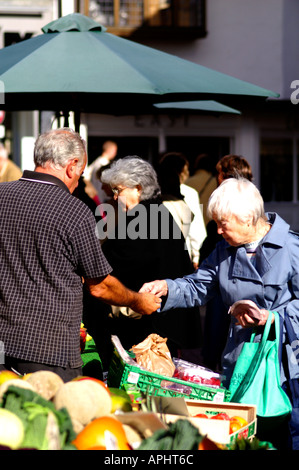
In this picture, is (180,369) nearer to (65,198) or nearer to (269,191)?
(65,198)

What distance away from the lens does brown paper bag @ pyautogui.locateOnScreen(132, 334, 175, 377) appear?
3586 mm

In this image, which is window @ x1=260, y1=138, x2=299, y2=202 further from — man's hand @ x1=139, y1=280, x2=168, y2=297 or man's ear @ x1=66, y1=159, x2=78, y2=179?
man's ear @ x1=66, y1=159, x2=78, y2=179

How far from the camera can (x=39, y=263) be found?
328 cm

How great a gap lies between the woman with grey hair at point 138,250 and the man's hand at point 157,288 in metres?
0.78

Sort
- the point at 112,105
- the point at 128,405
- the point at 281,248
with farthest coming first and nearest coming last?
1. the point at 112,105
2. the point at 281,248
3. the point at 128,405

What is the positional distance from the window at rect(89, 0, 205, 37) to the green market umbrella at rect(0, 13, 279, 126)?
350 inches

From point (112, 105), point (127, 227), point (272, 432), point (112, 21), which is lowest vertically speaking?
point (272, 432)

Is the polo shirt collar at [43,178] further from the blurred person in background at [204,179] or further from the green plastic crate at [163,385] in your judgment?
the blurred person in background at [204,179]

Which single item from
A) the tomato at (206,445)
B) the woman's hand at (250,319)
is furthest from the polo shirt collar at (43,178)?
the tomato at (206,445)

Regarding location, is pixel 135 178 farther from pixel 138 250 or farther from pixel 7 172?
pixel 7 172

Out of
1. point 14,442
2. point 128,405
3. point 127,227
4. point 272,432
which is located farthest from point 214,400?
point 127,227

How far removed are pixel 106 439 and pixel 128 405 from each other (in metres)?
0.55

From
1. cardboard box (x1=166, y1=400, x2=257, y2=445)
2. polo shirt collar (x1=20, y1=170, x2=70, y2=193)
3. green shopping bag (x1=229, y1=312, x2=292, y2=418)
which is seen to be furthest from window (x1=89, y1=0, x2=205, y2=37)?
cardboard box (x1=166, y1=400, x2=257, y2=445)

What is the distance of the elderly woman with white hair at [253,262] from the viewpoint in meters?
3.50
